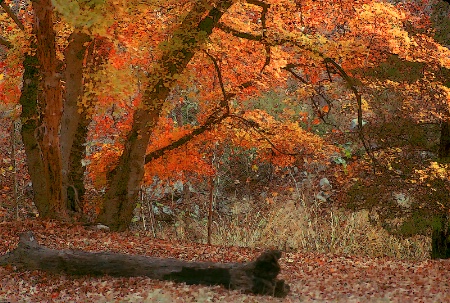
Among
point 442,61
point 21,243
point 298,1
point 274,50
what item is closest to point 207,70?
point 274,50

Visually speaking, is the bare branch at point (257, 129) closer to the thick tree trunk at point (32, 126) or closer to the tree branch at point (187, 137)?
the tree branch at point (187, 137)

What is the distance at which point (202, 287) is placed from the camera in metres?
8.97

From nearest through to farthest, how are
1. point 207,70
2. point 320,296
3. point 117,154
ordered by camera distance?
1. point 320,296
2. point 117,154
3. point 207,70

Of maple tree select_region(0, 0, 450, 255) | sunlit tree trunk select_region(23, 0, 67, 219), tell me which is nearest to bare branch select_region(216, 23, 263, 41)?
maple tree select_region(0, 0, 450, 255)

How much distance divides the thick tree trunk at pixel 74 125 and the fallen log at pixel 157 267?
190 inches

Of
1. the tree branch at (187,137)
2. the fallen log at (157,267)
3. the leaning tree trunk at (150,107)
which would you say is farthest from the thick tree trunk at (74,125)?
the fallen log at (157,267)

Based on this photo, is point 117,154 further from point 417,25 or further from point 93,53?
point 417,25

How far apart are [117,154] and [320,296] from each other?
9396mm

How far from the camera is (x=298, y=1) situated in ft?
47.7

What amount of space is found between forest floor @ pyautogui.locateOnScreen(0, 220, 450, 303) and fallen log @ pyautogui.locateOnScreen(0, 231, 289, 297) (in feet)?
0.49

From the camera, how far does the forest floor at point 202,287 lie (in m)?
8.55

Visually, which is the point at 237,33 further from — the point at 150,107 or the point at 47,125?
the point at 47,125

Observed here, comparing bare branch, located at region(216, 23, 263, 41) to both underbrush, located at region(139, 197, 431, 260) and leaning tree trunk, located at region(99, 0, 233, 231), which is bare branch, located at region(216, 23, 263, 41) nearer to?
leaning tree trunk, located at region(99, 0, 233, 231)

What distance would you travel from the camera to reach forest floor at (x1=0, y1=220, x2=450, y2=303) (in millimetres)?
8547
